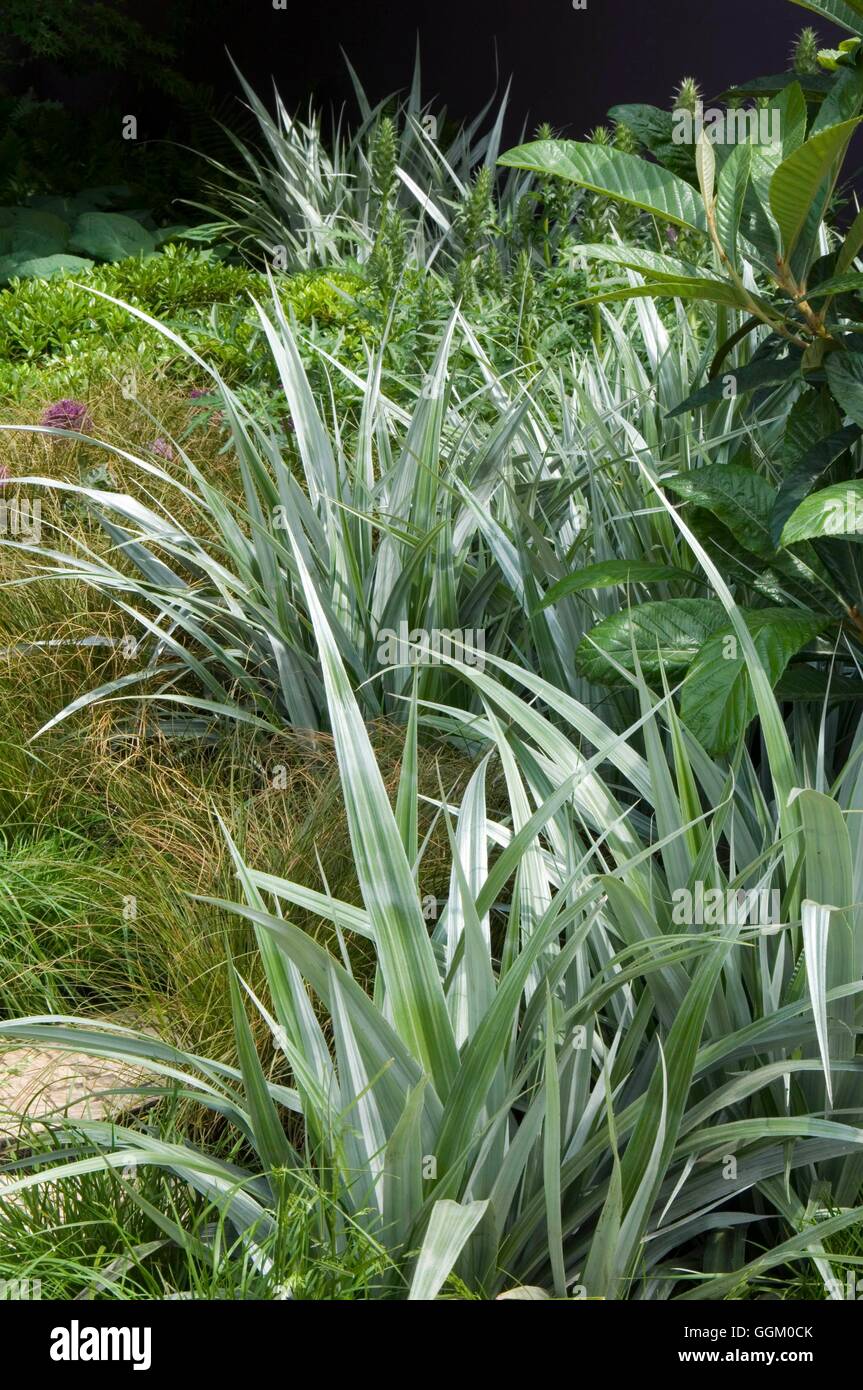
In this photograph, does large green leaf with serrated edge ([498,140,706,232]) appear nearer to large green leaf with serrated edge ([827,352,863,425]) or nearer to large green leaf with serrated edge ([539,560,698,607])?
large green leaf with serrated edge ([827,352,863,425])

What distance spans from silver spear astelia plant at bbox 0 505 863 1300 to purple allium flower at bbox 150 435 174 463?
6.11ft

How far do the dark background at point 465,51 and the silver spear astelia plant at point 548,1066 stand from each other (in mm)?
5411

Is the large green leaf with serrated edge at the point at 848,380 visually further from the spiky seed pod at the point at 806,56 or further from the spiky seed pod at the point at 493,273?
the spiky seed pod at the point at 493,273

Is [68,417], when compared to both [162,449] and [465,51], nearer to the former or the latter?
[162,449]

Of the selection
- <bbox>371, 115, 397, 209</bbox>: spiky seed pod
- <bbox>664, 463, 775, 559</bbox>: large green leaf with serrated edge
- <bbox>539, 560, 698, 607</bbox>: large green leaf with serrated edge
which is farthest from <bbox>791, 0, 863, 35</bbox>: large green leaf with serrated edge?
<bbox>371, 115, 397, 209</bbox>: spiky seed pod

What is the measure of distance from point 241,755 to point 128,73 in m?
7.57

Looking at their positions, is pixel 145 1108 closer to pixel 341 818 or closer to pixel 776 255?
pixel 341 818

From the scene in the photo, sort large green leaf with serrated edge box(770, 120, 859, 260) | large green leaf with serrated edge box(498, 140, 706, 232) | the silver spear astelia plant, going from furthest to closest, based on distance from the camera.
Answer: large green leaf with serrated edge box(498, 140, 706, 232) → large green leaf with serrated edge box(770, 120, 859, 260) → the silver spear astelia plant

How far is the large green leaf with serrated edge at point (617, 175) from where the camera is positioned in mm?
1617

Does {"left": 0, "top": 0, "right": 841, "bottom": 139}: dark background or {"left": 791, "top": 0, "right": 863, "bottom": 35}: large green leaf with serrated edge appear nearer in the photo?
{"left": 791, "top": 0, "right": 863, "bottom": 35}: large green leaf with serrated edge

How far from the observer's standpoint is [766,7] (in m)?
5.92

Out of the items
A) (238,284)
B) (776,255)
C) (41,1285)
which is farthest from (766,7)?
(41,1285)

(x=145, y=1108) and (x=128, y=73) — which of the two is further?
(x=128, y=73)

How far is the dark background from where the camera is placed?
611cm
